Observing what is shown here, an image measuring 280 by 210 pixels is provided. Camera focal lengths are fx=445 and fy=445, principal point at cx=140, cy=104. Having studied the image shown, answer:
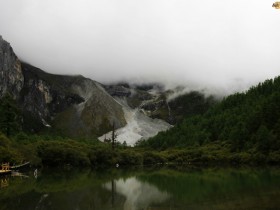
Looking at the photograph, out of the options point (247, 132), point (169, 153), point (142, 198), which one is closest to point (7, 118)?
point (142, 198)

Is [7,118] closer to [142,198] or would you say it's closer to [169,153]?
[142,198]

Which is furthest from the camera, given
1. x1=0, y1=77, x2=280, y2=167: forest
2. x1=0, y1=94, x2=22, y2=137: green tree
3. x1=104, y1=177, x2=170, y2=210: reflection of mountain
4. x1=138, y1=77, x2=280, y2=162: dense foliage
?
x1=138, y1=77, x2=280, y2=162: dense foliage

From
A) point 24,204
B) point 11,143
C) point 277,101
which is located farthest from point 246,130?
point 24,204

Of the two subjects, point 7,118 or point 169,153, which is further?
point 169,153

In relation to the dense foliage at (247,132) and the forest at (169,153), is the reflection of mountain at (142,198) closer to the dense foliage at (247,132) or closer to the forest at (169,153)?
the forest at (169,153)

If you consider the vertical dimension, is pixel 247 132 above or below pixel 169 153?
above

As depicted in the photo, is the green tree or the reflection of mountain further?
the green tree

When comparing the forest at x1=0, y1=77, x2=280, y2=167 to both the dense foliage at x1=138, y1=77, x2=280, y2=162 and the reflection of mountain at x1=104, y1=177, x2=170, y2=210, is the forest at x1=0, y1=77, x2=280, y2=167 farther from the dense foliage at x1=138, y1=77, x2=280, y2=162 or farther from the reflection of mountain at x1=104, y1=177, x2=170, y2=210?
the reflection of mountain at x1=104, y1=177, x2=170, y2=210

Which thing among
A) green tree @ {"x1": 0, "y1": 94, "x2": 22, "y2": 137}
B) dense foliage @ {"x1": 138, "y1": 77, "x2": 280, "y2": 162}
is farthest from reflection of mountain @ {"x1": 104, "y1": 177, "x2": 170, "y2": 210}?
dense foliage @ {"x1": 138, "y1": 77, "x2": 280, "y2": 162}

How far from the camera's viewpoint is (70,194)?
1773 inches

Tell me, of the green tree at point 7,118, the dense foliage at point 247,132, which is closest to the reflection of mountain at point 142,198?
the green tree at point 7,118

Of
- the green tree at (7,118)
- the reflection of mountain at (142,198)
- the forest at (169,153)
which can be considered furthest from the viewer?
the green tree at (7,118)

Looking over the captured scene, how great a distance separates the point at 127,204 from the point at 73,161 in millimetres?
71713

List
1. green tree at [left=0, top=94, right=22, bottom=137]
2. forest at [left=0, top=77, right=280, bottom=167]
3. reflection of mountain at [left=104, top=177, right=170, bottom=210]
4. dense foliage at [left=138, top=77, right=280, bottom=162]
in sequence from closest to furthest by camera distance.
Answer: reflection of mountain at [left=104, top=177, right=170, bottom=210]
forest at [left=0, top=77, right=280, bottom=167]
green tree at [left=0, top=94, right=22, bottom=137]
dense foliage at [left=138, top=77, right=280, bottom=162]
